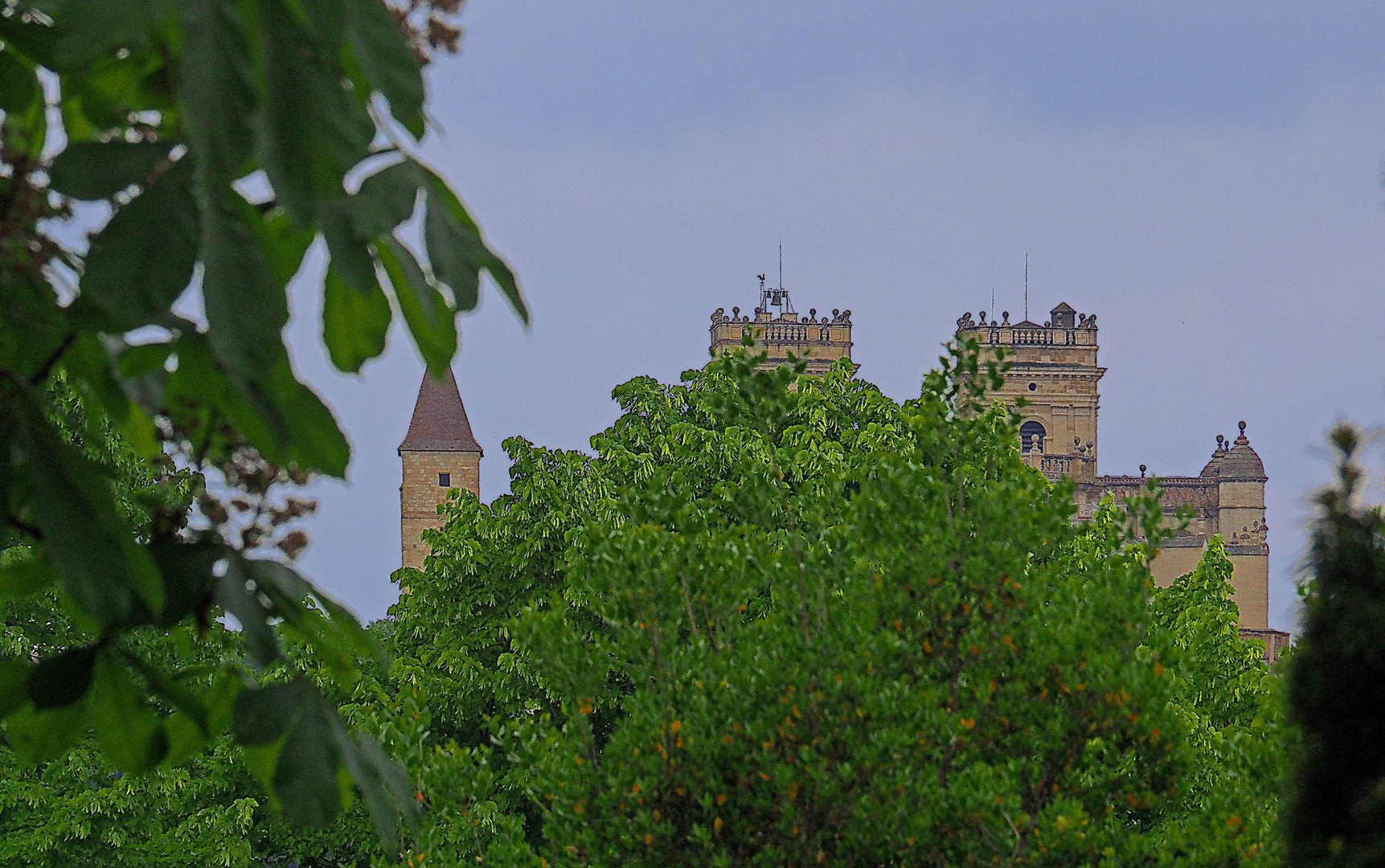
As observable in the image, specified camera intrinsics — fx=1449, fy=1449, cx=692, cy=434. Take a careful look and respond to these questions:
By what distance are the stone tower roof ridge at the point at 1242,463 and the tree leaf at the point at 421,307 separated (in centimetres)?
6648

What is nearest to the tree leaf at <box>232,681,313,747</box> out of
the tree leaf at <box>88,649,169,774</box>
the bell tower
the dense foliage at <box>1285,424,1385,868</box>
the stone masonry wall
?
the tree leaf at <box>88,649,169,774</box>

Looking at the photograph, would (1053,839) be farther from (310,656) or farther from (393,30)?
(310,656)

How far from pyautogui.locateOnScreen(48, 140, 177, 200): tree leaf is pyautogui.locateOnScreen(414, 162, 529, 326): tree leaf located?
1.02 feet

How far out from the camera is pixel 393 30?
1600mm

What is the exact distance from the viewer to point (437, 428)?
5388 centimetres

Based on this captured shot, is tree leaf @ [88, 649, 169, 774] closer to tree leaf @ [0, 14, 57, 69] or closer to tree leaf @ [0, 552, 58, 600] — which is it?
tree leaf @ [0, 552, 58, 600]

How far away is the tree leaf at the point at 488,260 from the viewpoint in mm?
1782

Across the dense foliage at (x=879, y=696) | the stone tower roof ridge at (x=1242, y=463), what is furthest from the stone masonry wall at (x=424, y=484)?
the dense foliage at (x=879, y=696)

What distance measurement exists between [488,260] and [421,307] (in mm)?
106

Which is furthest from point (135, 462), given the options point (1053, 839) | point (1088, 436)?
point (1088, 436)

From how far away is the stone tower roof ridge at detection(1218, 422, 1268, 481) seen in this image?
63625 mm

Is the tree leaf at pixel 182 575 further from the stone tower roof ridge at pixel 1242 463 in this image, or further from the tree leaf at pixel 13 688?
the stone tower roof ridge at pixel 1242 463

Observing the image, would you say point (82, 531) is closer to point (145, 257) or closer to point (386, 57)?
point (145, 257)

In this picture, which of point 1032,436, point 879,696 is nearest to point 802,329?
point 1032,436
